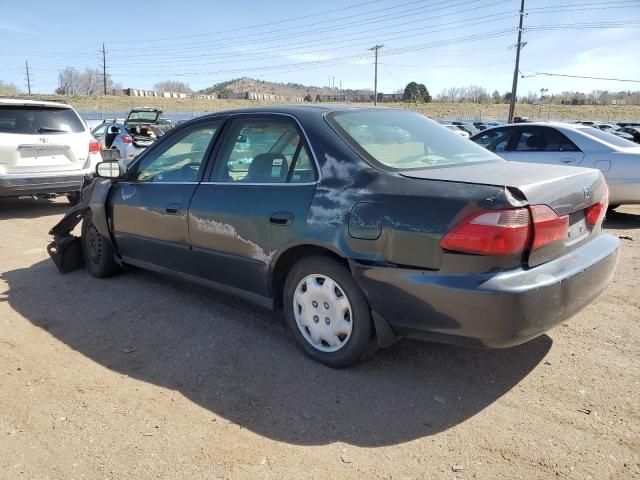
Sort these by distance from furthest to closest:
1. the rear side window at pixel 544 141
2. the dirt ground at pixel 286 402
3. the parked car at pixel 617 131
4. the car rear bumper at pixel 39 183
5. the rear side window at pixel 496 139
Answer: the parked car at pixel 617 131, the rear side window at pixel 496 139, the car rear bumper at pixel 39 183, the rear side window at pixel 544 141, the dirt ground at pixel 286 402

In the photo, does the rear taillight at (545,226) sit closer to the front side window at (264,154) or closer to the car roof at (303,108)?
the front side window at (264,154)

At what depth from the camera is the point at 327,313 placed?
315 centimetres

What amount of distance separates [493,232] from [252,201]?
1.61m

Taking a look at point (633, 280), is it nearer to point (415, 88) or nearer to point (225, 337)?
point (225, 337)

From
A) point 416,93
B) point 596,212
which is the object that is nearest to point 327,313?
point 596,212

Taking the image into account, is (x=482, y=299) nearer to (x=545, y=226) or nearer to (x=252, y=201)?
(x=545, y=226)

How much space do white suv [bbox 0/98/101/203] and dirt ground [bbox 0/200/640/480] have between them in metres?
4.53

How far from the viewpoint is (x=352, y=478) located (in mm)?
2293

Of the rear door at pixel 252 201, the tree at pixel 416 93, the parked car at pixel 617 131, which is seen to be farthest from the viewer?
the tree at pixel 416 93

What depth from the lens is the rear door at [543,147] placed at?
287 inches

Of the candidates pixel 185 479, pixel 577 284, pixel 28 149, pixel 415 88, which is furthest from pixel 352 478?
pixel 415 88

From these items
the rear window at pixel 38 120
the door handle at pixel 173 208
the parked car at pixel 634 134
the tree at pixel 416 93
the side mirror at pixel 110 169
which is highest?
the tree at pixel 416 93

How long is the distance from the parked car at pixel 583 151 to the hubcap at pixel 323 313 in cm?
549

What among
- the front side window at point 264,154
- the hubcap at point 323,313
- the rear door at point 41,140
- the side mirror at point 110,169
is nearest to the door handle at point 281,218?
the front side window at point 264,154
